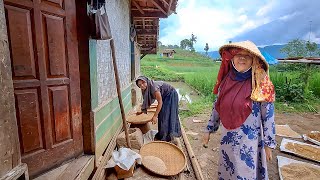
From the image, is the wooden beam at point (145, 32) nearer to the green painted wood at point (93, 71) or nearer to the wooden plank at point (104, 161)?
the wooden plank at point (104, 161)

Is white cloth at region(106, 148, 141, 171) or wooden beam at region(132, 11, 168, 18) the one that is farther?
wooden beam at region(132, 11, 168, 18)

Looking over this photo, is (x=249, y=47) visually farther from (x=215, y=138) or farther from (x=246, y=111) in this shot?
(x=215, y=138)

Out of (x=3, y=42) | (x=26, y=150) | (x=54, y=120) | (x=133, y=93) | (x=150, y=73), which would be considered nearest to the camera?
(x=3, y=42)

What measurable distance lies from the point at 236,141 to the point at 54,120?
1.99 m

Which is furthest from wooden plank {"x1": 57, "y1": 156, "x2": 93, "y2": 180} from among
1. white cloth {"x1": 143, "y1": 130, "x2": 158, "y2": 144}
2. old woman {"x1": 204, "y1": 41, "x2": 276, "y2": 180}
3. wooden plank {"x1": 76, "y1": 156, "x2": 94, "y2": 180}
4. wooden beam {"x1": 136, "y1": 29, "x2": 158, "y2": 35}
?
wooden beam {"x1": 136, "y1": 29, "x2": 158, "y2": 35}

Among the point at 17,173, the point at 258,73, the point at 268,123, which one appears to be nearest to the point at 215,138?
the point at 268,123

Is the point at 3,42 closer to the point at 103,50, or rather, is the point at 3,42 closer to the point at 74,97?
the point at 74,97

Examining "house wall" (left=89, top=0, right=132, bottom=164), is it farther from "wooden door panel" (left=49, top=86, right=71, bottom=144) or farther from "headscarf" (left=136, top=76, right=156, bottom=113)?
"headscarf" (left=136, top=76, right=156, bottom=113)

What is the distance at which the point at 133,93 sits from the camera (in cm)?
792

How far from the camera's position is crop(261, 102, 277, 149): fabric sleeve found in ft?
6.40

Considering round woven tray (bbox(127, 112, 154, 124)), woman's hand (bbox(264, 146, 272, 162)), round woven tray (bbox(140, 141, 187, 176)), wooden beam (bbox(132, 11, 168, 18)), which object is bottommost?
round woven tray (bbox(140, 141, 187, 176))

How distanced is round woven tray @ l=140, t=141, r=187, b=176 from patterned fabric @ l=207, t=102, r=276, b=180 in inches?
37.3

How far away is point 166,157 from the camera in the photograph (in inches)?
126

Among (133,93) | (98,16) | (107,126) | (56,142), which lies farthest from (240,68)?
(133,93)
